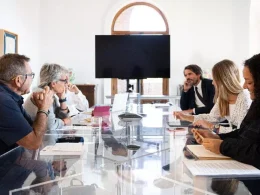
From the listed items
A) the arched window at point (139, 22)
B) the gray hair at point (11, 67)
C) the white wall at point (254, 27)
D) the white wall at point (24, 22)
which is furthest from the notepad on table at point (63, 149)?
the white wall at point (254, 27)

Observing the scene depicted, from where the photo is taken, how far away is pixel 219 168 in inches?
52.7

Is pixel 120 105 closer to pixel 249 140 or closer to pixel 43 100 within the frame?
pixel 43 100

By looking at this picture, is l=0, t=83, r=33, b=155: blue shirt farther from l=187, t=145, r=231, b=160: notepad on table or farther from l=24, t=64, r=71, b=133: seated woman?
l=187, t=145, r=231, b=160: notepad on table

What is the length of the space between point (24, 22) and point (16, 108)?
3.86 meters

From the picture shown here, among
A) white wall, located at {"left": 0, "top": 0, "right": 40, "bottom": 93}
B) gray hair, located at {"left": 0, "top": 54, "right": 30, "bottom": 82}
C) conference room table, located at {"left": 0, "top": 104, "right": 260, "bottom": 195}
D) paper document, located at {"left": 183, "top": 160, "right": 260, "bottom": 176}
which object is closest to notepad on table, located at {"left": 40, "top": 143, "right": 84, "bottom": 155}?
conference room table, located at {"left": 0, "top": 104, "right": 260, "bottom": 195}

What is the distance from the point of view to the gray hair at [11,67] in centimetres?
180

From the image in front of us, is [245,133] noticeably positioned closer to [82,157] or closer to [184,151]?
[184,151]

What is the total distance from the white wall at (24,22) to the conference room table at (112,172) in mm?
2957

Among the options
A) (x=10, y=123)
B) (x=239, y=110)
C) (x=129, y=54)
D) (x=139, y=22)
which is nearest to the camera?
(x=10, y=123)

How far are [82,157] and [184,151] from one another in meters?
0.54

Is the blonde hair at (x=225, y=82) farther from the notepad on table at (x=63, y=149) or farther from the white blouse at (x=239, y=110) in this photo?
the notepad on table at (x=63, y=149)

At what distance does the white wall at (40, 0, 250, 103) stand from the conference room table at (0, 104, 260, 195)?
409 cm

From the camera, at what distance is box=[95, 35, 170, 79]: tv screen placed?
4.23 metres

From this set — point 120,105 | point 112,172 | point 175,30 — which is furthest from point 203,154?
point 175,30
